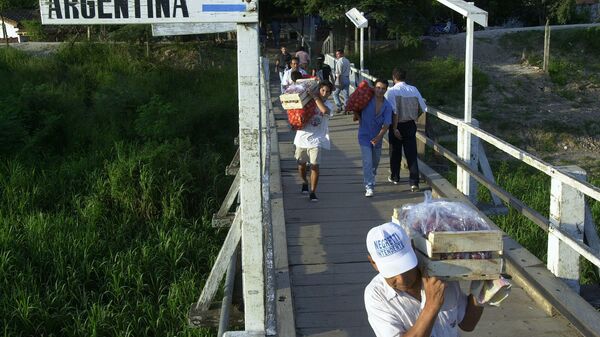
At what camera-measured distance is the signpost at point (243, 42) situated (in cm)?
385

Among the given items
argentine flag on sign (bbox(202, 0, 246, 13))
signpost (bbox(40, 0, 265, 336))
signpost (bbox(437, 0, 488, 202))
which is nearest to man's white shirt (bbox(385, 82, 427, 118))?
signpost (bbox(437, 0, 488, 202))

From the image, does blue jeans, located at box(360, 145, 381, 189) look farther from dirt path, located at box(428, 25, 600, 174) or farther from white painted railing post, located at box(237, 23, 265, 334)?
dirt path, located at box(428, 25, 600, 174)

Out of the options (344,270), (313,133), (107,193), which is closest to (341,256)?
(344,270)

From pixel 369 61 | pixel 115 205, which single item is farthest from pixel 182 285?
pixel 369 61

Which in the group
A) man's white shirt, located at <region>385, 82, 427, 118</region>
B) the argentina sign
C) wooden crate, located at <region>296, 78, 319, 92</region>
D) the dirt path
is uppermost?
the argentina sign

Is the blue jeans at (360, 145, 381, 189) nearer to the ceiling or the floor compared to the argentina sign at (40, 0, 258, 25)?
nearer to the floor

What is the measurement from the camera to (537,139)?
26.2 meters

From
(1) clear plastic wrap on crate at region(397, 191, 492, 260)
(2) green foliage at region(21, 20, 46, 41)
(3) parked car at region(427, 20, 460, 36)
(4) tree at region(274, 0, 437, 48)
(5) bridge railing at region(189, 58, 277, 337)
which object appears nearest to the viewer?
(1) clear plastic wrap on crate at region(397, 191, 492, 260)

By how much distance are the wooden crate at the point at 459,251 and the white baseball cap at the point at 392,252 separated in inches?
6.2

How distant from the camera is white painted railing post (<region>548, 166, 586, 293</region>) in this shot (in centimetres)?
563

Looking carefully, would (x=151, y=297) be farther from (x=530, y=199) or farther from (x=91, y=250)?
(x=530, y=199)

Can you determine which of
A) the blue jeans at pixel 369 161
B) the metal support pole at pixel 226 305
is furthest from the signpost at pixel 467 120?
the metal support pole at pixel 226 305

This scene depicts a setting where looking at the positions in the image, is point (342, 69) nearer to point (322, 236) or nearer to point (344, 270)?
point (322, 236)

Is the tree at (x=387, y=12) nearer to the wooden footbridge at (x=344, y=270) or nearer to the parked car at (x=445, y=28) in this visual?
the parked car at (x=445, y=28)
